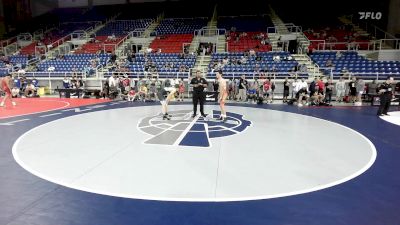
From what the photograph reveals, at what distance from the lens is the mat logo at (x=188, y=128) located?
25.6 feet

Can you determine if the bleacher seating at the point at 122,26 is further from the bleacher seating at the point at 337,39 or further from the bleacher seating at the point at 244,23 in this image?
the bleacher seating at the point at 337,39

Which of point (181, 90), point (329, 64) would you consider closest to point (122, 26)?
point (181, 90)

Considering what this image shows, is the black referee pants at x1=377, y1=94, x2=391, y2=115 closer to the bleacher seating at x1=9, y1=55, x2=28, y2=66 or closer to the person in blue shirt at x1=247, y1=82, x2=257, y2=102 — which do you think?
the person in blue shirt at x1=247, y1=82, x2=257, y2=102

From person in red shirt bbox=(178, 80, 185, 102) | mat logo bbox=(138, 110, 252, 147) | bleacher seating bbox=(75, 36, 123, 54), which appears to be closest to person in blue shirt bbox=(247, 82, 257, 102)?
person in red shirt bbox=(178, 80, 185, 102)

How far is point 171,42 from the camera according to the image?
26.7 metres

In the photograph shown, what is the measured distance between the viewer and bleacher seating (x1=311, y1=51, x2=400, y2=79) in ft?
59.8

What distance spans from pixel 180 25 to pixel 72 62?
1159 cm

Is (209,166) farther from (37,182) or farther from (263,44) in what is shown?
(263,44)

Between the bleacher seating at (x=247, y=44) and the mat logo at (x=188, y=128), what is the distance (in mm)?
13347

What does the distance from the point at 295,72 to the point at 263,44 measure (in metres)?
7.18

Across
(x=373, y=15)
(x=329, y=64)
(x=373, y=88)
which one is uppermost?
(x=373, y=15)

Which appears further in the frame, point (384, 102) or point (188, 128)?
point (384, 102)

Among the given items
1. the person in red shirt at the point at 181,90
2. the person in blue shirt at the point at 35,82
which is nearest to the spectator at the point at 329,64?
the person in red shirt at the point at 181,90

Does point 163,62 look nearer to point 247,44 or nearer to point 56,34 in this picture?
point 247,44
